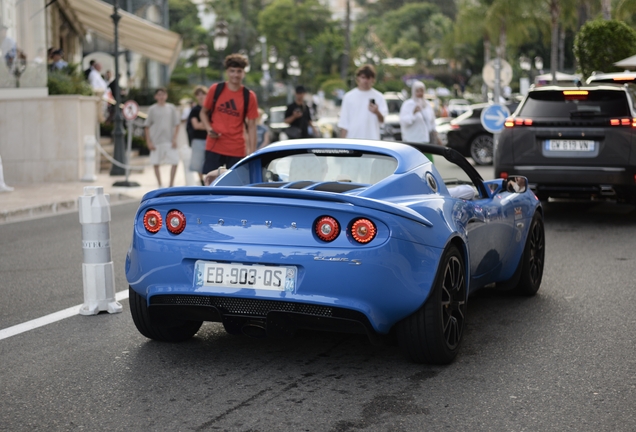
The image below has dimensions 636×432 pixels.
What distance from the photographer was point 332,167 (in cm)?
596

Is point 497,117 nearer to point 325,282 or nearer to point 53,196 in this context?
point 53,196

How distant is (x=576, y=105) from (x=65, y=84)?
1212cm

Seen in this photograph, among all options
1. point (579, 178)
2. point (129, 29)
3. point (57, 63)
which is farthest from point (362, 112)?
point (129, 29)

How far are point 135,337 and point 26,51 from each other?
50.9 feet

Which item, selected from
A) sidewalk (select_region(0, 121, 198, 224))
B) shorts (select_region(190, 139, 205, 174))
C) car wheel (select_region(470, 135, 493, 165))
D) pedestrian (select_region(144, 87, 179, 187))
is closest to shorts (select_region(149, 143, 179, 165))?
pedestrian (select_region(144, 87, 179, 187))

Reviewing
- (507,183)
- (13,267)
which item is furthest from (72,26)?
(507,183)

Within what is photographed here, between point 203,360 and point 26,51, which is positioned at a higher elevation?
point 26,51

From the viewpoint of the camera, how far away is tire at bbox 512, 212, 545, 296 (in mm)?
7090

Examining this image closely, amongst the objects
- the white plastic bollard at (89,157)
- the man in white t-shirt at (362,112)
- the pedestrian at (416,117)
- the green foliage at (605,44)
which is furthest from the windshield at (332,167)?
the green foliage at (605,44)

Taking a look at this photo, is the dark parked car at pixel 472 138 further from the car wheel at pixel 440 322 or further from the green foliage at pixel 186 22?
the green foliage at pixel 186 22

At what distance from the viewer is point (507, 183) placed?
6715 millimetres

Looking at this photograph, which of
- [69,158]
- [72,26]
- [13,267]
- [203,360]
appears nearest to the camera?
[203,360]

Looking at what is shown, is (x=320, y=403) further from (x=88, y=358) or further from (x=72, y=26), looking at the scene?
(x=72, y=26)

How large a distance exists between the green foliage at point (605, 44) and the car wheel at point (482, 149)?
6.51 meters
